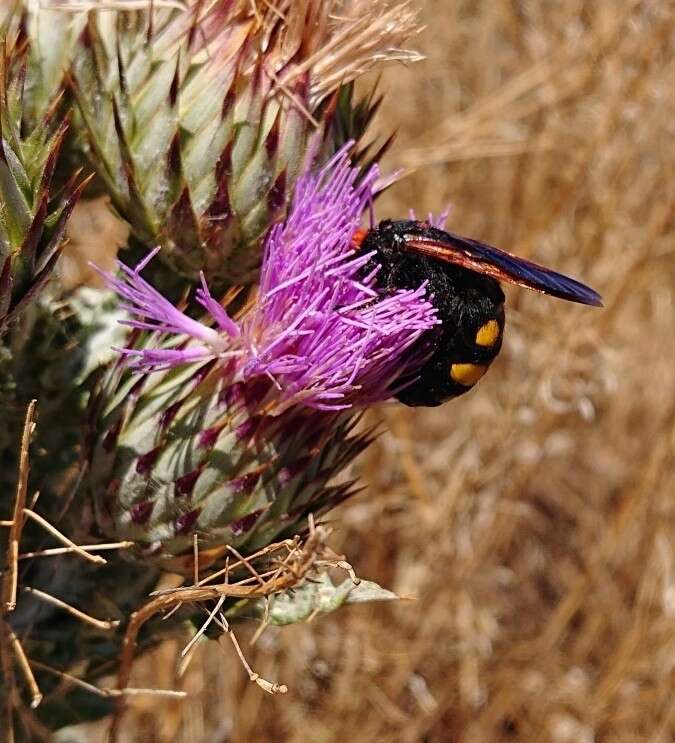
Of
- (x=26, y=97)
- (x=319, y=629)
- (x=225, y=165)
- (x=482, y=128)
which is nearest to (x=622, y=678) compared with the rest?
(x=319, y=629)

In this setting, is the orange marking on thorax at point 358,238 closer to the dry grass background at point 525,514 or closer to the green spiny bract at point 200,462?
the green spiny bract at point 200,462

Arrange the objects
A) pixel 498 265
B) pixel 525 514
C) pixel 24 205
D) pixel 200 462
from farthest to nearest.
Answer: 1. pixel 525 514
2. pixel 200 462
3. pixel 498 265
4. pixel 24 205

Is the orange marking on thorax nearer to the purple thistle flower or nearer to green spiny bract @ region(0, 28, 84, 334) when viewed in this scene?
the purple thistle flower

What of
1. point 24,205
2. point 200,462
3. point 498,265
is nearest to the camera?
point 24,205

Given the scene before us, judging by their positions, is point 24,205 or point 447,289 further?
point 447,289

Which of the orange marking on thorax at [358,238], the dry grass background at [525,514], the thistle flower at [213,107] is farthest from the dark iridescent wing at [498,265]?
the dry grass background at [525,514]

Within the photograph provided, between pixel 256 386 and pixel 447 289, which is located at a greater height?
pixel 447 289

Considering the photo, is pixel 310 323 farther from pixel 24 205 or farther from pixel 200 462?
pixel 24 205

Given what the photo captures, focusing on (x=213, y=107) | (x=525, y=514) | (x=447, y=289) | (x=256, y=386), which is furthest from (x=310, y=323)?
(x=525, y=514)
